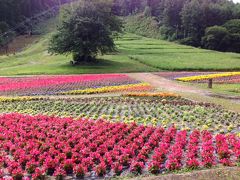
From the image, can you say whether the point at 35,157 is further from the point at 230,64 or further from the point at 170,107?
the point at 230,64

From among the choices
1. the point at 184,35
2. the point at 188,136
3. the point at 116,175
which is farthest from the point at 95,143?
the point at 184,35

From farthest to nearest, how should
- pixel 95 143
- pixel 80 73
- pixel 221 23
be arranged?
pixel 221 23, pixel 80 73, pixel 95 143

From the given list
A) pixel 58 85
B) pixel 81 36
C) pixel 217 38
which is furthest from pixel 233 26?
pixel 58 85

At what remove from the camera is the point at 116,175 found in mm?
9414

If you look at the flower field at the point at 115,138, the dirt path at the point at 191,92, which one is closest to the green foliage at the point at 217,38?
the dirt path at the point at 191,92

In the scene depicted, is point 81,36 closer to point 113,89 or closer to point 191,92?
point 113,89

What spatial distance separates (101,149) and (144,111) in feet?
24.4

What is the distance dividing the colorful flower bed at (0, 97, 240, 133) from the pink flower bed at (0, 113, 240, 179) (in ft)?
6.07

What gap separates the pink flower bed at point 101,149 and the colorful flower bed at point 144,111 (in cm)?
185

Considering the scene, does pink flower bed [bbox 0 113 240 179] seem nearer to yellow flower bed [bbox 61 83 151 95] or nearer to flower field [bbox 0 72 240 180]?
flower field [bbox 0 72 240 180]

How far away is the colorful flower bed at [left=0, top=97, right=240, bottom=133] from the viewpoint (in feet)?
49.9

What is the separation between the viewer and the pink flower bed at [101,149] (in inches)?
378

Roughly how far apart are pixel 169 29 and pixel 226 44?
74.4 ft

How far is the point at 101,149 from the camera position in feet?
36.3
